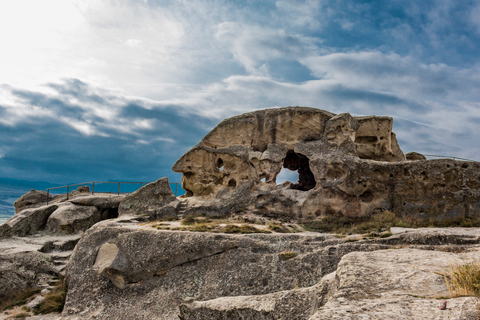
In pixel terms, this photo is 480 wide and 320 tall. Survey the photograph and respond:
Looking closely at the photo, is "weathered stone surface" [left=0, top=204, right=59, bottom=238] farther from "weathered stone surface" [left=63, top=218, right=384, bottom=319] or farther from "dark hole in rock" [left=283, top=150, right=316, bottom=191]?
"dark hole in rock" [left=283, top=150, right=316, bottom=191]

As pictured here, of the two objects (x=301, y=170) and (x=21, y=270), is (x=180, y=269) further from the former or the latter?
(x=301, y=170)

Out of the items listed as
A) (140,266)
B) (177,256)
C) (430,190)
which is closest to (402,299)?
(177,256)

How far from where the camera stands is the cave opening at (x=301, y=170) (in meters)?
25.9

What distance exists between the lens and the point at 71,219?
2039 cm

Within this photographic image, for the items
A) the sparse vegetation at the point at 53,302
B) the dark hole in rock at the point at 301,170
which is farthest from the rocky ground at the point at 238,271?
the dark hole in rock at the point at 301,170

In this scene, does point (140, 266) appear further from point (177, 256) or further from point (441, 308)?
point (441, 308)

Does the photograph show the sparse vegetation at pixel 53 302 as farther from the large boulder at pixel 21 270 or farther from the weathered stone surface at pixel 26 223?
the weathered stone surface at pixel 26 223

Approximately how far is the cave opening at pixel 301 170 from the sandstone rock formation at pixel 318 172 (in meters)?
0.08

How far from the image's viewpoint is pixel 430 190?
16594 mm

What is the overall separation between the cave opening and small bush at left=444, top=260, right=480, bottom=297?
68.1 feet

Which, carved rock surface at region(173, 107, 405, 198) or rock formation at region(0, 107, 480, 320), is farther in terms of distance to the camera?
carved rock surface at region(173, 107, 405, 198)

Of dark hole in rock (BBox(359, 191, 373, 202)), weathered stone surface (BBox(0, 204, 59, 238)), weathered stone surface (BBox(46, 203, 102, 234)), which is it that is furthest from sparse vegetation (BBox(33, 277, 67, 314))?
dark hole in rock (BBox(359, 191, 373, 202))

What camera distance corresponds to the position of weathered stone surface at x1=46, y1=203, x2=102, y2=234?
20156 millimetres

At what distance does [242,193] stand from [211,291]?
963 cm
